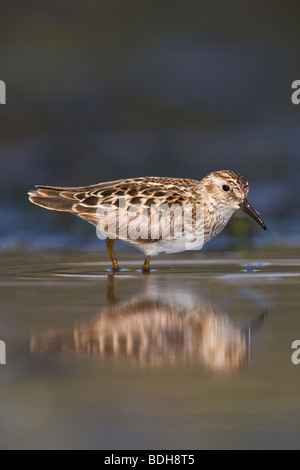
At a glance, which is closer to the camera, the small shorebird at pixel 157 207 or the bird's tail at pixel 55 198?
the small shorebird at pixel 157 207

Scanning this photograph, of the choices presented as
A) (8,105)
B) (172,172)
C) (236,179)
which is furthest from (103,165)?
(236,179)

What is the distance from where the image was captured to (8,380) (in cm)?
398

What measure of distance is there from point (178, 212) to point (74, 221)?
131 inches

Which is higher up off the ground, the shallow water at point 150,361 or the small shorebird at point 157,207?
the small shorebird at point 157,207

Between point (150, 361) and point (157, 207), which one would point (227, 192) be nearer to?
point (157, 207)

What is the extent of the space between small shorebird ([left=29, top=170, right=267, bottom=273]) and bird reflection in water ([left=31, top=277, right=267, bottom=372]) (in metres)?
2.07

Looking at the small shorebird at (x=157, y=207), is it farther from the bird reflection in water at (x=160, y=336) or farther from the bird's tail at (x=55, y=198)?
the bird reflection in water at (x=160, y=336)

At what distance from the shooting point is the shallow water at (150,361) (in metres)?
3.29

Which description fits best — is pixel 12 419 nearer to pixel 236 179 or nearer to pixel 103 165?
pixel 236 179

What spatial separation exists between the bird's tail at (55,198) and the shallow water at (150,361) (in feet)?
4.05

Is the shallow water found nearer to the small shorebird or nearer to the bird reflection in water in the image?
the bird reflection in water

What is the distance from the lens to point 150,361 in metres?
4.28

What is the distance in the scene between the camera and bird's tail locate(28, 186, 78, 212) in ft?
28.0

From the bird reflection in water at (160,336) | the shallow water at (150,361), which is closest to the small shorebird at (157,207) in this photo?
the shallow water at (150,361)
